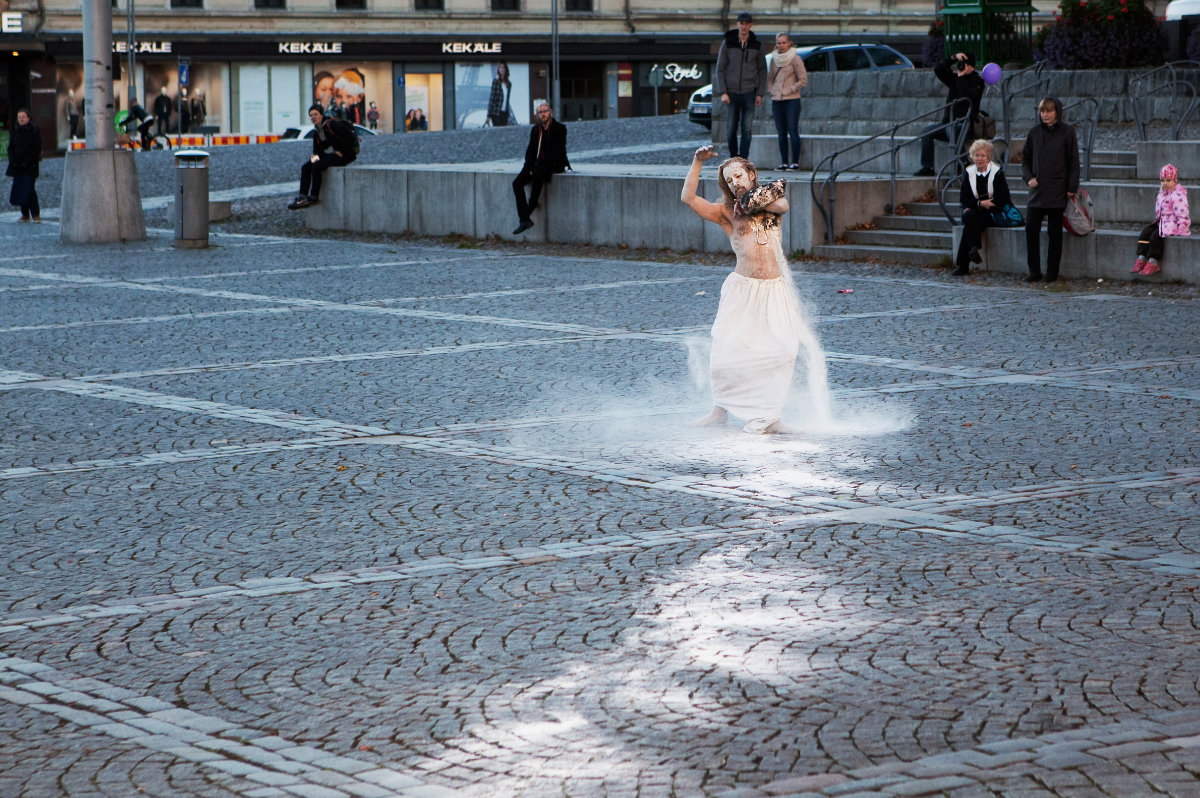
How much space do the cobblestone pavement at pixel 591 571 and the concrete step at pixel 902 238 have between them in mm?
6185

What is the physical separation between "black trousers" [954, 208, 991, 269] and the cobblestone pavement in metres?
4.52

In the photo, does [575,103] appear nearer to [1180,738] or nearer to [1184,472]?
[1184,472]

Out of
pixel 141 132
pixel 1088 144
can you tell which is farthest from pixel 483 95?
pixel 1088 144

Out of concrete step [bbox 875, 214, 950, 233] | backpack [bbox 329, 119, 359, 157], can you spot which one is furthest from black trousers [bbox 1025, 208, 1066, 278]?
backpack [bbox 329, 119, 359, 157]

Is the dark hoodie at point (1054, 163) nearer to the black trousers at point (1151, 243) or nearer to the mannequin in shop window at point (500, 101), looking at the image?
the black trousers at point (1151, 243)

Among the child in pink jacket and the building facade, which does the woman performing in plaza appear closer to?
the child in pink jacket

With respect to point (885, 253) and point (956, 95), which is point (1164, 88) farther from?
point (885, 253)

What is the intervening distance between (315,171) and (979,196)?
10.9 metres

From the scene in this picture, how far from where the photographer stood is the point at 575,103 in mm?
58188

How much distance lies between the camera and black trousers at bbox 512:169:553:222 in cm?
2219

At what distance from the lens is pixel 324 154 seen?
2552 centimetres

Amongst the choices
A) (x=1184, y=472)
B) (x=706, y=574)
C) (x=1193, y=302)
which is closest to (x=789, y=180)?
(x=1193, y=302)

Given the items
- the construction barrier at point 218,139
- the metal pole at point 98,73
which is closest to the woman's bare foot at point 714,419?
the metal pole at point 98,73

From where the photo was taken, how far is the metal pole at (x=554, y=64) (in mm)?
53750
